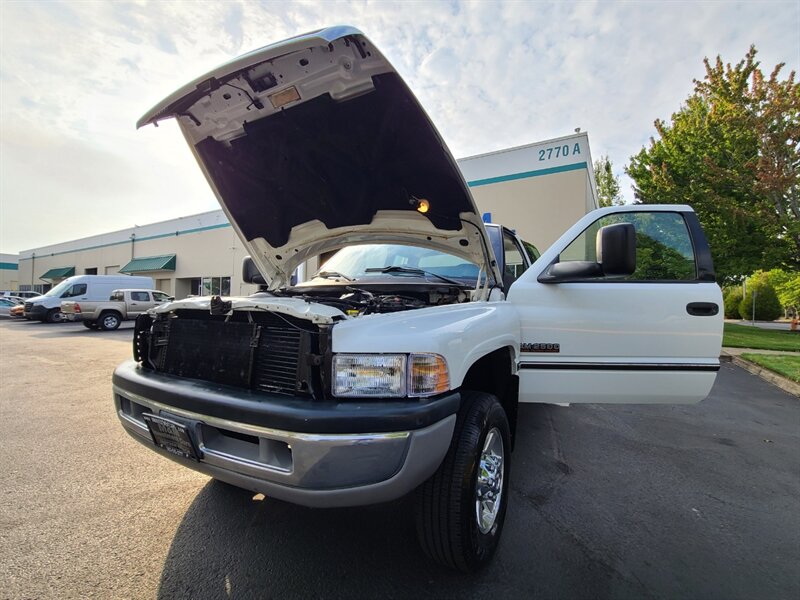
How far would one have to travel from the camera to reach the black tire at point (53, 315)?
62.5ft

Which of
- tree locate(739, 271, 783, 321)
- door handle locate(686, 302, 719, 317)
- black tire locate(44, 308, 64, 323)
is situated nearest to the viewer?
door handle locate(686, 302, 719, 317)

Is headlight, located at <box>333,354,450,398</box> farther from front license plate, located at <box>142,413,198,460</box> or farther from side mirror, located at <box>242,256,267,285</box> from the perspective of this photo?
side mirror, located at <box>242,256,267,285</box>

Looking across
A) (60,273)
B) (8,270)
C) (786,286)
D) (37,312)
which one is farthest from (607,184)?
(8,270)

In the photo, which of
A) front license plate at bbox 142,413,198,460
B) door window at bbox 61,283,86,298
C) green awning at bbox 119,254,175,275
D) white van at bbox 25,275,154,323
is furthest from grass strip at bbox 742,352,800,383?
green awning at bbox 119,254,175,275

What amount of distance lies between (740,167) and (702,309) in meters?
15.1

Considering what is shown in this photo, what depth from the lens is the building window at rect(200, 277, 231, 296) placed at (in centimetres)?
2540

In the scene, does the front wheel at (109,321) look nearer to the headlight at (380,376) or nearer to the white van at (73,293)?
the white van at (73,293)

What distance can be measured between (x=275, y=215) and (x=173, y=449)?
6.61 ft

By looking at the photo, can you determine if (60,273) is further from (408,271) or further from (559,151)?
(408,271)

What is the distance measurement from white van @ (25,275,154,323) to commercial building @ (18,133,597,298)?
15.6 ft

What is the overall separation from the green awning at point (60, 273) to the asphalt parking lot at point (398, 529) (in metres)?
46.4

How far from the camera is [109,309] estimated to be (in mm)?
16375

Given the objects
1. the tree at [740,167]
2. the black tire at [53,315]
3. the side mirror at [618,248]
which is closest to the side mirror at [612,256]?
the side mirror at [618,248]

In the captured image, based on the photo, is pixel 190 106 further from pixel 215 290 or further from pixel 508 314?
pixel 215 290
